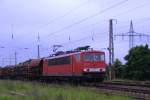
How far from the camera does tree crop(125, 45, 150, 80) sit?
55.8 meters

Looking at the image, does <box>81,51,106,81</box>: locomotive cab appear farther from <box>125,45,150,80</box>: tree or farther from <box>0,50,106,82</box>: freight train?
<box>125,45,150,80</box>: tree

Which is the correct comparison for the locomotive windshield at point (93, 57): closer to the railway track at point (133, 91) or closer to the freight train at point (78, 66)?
the freight train at point (78, 66)

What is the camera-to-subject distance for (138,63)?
185 ft

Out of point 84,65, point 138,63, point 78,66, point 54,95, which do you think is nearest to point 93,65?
point 84,65

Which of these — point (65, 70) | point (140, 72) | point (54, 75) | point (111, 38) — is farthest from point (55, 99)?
point (111, 38)

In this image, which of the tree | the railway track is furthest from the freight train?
the tree

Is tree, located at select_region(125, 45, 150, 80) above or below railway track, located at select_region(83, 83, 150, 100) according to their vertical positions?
above

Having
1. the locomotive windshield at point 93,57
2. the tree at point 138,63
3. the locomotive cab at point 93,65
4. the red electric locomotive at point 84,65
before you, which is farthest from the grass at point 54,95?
the tree at point 138,63

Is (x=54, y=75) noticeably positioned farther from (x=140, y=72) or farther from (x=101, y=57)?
(x=140, y=72)

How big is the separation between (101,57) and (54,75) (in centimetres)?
805

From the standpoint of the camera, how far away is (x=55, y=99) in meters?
19.0

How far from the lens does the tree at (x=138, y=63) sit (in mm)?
55750

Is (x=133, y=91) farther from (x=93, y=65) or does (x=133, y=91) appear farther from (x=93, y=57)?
(x=93, y=57)

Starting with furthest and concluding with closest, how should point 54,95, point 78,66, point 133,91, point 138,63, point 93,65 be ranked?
point 138,63 → point 93,65 → point 78,66 → point 133,91 → point 54,95
